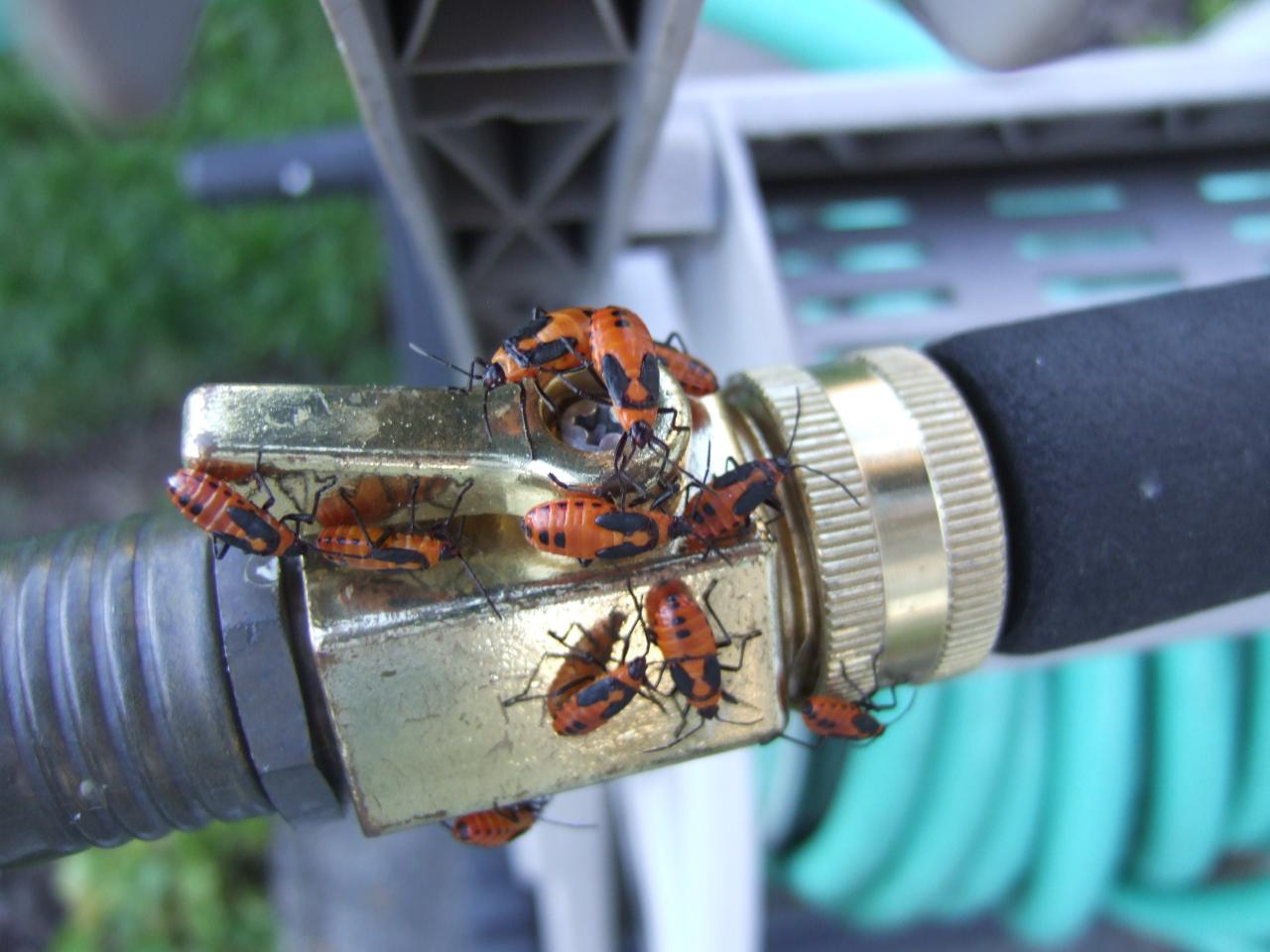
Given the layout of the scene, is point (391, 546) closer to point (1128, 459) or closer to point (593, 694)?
point (593, 694)

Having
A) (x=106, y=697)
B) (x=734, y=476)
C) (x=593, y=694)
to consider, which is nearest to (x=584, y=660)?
(x=593, y=694)

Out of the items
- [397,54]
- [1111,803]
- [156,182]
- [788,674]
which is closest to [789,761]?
[1111,803]

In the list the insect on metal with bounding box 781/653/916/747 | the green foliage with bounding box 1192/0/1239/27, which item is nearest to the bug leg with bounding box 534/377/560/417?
the insect on metal with bounding box 781/653/916/747

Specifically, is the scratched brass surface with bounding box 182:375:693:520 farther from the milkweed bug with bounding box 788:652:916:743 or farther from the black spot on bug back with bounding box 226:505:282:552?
the milkweed bug with bounding box 788:652:916:743

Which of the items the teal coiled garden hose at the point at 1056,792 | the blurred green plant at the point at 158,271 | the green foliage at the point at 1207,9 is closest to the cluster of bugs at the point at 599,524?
the teal coiled garden hose at the point at 1056,792

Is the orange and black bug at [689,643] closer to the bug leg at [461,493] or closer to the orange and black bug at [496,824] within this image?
the bug leg at [461,493]

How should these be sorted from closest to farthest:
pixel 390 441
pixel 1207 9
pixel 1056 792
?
pixel 390 441, pixel 1056 792, pixel 1207 9

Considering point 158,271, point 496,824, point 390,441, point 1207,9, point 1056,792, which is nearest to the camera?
point 390,441
